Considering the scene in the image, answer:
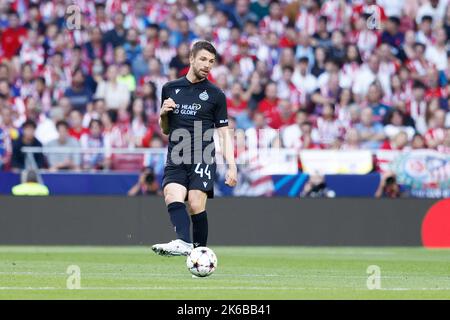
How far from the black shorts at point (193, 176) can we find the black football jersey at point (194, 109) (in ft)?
0.50

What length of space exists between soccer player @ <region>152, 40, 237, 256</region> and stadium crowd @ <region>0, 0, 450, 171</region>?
312 inches

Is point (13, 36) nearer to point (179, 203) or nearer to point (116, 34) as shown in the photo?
point (116, 34)

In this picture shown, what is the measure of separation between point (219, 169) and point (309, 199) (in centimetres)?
161

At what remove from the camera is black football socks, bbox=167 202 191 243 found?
12445 mm

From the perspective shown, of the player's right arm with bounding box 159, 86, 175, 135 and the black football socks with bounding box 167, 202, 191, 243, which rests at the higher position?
the player's right arm with bounding box 159, 86, 175, 135

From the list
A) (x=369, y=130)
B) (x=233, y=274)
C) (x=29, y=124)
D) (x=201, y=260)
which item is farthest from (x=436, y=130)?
(x=201, y=260)

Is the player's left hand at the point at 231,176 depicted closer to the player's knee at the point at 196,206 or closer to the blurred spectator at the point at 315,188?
the player's knee at the point at 196,206

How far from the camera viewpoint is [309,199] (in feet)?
67.2

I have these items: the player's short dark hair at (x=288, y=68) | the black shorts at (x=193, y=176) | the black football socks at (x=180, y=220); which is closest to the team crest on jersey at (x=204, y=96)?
the black shorts at (x=193, y=176)

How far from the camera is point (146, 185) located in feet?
66.8

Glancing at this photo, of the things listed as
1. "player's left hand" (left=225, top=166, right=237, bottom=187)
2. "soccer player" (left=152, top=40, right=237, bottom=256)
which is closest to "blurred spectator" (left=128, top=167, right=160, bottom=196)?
"soccer player" (left=152, top=40, right=237, bottom=256)

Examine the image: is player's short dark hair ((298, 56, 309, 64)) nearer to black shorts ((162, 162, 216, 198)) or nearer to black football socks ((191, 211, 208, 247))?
black shorts ((162, 162, 216, 198))

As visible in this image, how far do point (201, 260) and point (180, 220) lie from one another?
618 millimetres
